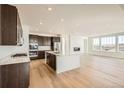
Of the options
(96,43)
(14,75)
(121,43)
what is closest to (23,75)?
(14,75)

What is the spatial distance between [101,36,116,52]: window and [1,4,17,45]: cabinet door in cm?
1015

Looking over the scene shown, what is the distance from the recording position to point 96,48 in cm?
1311

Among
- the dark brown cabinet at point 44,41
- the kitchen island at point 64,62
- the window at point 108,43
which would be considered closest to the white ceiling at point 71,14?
the kitchen island at point 64,62

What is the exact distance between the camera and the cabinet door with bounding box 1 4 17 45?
247 centimetres

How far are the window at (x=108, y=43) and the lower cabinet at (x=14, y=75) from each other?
986 cm

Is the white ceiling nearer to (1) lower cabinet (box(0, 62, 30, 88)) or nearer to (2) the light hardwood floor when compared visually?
(1) lower cabinet (box(0, 62, 30, 88))

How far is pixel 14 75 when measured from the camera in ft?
8.66

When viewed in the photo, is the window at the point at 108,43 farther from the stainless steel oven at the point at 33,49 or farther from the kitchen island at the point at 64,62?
Answer: the stainless steel oven at the point at 33,49

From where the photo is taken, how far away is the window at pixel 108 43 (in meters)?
10.7

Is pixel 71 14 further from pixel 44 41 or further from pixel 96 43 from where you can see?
pixel 96 43

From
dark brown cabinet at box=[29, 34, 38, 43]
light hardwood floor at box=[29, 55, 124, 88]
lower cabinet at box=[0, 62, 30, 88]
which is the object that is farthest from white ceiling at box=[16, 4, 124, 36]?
dark brown cabinet at box=[29, 34, 38, 43]

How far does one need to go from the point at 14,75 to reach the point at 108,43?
418 inches
